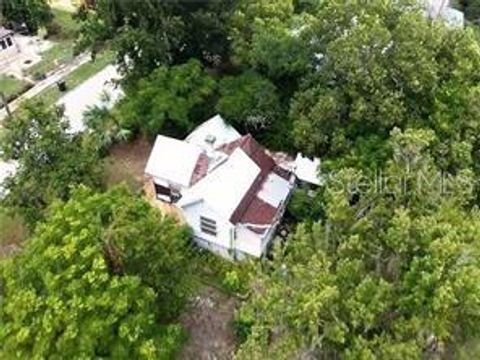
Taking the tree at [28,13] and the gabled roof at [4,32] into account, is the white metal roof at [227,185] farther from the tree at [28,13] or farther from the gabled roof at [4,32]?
the tree at [28,13]

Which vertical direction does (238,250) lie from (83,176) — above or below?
below

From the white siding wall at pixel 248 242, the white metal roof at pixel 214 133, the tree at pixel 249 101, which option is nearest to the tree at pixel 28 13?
the tree at pixel 249 101

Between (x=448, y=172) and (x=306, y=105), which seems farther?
(x=306, y=105)

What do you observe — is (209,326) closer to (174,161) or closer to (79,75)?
(174,161)

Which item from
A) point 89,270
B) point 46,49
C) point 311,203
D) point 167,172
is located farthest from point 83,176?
point 46,49

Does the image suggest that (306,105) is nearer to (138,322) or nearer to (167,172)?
(167,172)
